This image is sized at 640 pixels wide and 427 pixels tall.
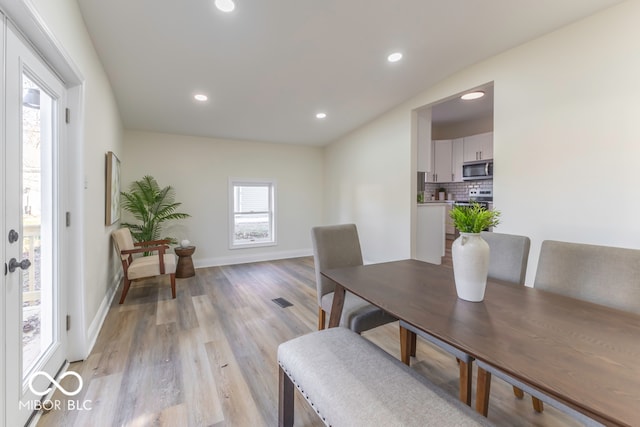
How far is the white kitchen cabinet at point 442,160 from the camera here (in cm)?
584

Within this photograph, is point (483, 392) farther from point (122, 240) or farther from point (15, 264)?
point (122, 240)

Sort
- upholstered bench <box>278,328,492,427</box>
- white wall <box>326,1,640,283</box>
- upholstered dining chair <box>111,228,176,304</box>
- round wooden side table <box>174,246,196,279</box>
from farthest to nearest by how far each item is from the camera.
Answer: round wooden side table <box>174,246,196,279</box> < upholstered dining chair <box>111,228,176,304</box> < white wall <box>326,1,640,283</box> < upholstered bench <box>278,328,492,427</box>

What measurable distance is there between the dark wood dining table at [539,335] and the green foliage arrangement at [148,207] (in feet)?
12.1

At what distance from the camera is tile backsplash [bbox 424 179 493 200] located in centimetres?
543

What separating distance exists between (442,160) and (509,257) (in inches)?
183

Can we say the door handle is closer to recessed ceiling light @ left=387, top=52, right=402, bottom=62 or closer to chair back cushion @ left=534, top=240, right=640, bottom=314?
chair back cushion @ left=534, top=240, right=640, bottom=314

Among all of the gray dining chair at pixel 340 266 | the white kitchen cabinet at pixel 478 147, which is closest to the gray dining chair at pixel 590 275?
the gray dining chair at pixel 340 266

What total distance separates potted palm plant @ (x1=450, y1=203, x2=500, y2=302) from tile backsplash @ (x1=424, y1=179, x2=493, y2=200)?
15.5 feet

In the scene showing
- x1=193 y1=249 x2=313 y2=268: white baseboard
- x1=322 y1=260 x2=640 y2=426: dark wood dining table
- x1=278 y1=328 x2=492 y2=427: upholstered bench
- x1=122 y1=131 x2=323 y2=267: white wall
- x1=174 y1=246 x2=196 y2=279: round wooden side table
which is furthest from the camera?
x1=193 y1=249 x2=313 y2=268: white baseboard

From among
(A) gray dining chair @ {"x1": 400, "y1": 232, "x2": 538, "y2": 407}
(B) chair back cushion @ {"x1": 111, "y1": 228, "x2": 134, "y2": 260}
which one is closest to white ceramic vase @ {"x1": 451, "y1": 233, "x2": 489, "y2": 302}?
(A) gray dining chair @ {"x1": 400, "y1": 232, "x2": 538, "y2": 407}

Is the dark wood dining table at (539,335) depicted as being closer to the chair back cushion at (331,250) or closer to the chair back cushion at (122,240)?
the chair back cushion at (331,250)

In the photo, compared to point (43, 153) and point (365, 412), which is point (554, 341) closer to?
point (365, 412)

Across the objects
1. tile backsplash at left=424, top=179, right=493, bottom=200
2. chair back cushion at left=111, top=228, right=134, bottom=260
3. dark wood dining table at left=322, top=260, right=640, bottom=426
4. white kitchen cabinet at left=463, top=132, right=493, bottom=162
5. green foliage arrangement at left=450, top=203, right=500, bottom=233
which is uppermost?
white kitchen cabinet at left=463, top=132, right=493, bottom=162

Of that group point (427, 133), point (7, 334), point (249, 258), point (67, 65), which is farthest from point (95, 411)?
point (427, 133)
